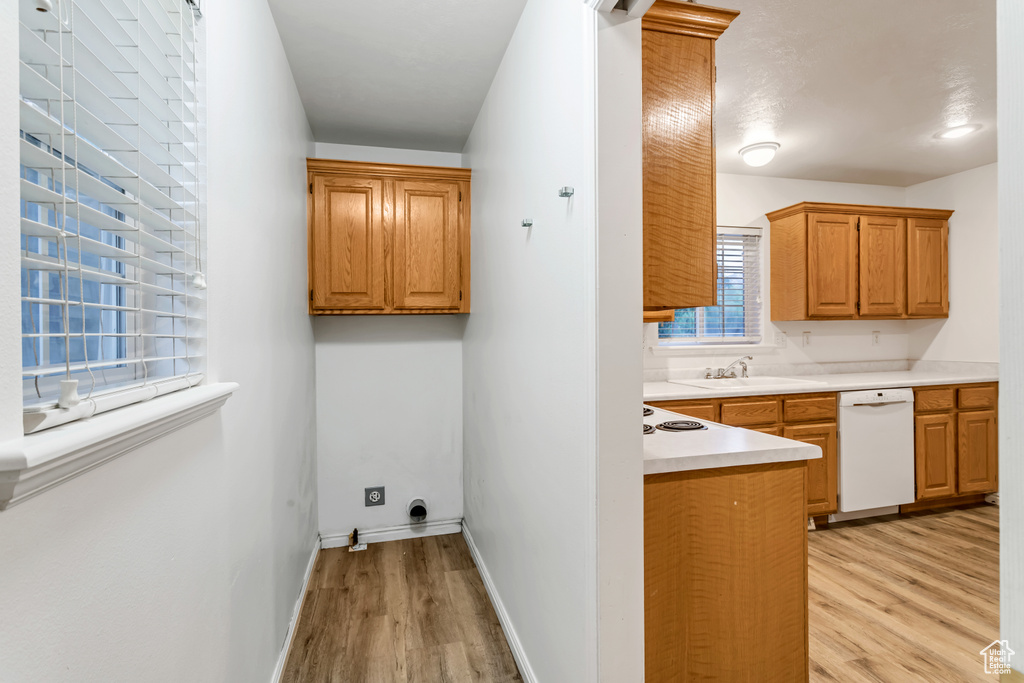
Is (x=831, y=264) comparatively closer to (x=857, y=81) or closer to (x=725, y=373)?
(x=725, y=373)

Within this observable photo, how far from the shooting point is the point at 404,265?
9.41 ft

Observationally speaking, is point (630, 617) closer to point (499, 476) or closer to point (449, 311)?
point (499, 476)

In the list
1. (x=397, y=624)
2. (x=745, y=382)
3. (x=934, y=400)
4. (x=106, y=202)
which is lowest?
(x=397, y=624)

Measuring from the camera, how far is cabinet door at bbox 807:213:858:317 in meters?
3.62

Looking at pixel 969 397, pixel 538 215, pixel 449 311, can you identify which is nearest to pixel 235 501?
pixel 538 215

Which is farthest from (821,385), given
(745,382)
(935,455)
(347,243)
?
(347,243)

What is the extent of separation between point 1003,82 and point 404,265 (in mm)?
2683

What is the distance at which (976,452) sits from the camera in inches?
141

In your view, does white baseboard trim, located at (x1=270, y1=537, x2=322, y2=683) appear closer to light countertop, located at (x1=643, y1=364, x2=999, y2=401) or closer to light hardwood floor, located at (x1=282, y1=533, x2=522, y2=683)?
light hardwood floor, located at (x1=282, y1=533, x2=522, y2=683)

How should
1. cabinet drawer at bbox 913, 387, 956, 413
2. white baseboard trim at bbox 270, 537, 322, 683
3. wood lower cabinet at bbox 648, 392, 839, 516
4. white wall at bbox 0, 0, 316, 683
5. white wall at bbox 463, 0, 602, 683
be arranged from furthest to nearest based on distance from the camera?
1. cabinet drawer at bbox 913, 387, 956, 413
2. wood lower cabinet at bbox 648, 392, 839, 516
3. white baseboard trim at bbox 270, 537, 322, 683
4. white wall at bbox 463, 0, 602, 683
5. white wall at bbox 0, 0, 316, 683

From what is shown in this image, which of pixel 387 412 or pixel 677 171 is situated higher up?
pixel 677 171

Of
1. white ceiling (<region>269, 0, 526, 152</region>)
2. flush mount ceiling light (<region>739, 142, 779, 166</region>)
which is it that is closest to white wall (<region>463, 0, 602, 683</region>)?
white ceiling (<region>269, 0, 526, 152</region>)

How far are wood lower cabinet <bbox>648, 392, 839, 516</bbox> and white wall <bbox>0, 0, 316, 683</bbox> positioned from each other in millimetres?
2192

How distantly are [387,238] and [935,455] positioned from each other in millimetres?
4089
